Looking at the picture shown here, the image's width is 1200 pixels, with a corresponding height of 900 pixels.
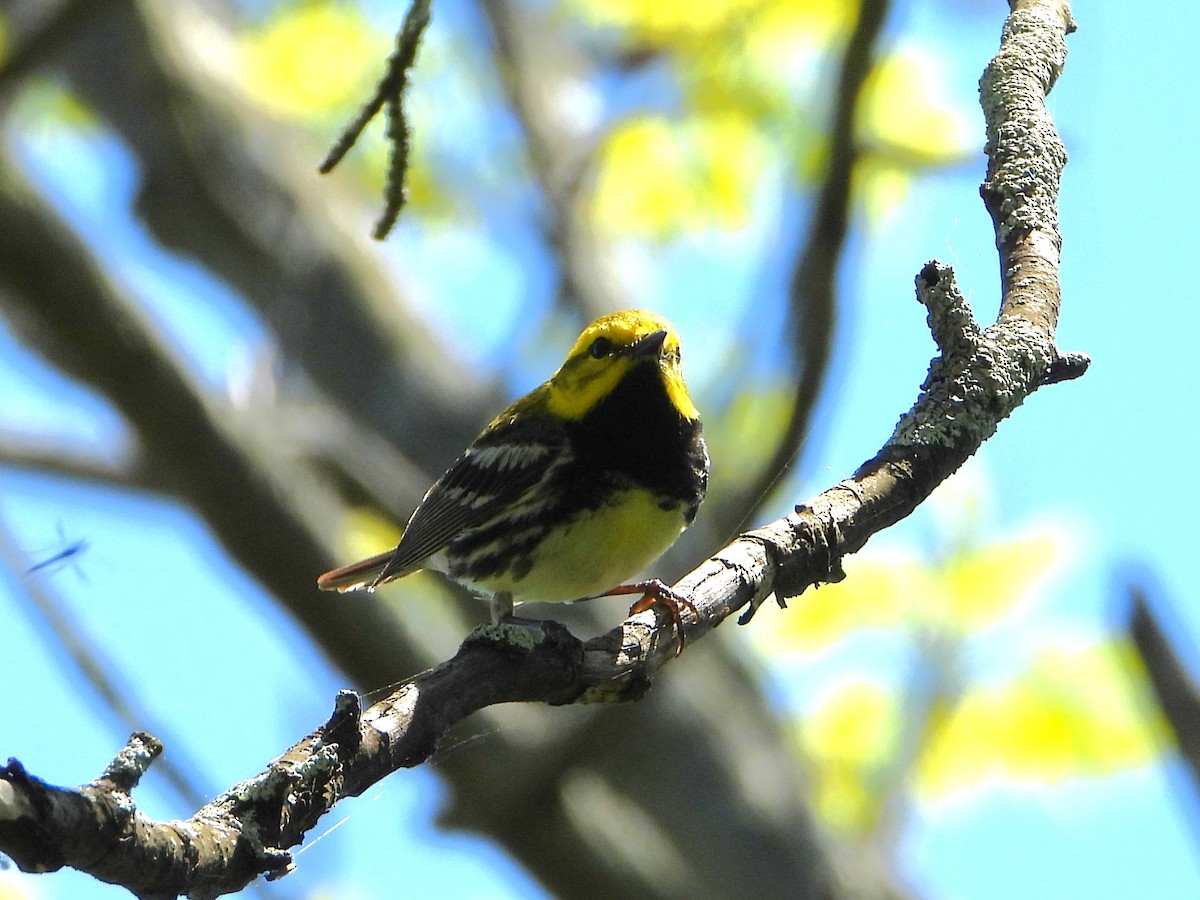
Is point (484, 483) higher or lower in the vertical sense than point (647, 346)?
lower

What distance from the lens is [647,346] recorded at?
330cm

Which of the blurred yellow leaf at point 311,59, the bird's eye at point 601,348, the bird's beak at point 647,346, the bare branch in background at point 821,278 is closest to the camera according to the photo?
the bird's beak at point 647,346

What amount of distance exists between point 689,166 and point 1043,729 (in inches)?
133

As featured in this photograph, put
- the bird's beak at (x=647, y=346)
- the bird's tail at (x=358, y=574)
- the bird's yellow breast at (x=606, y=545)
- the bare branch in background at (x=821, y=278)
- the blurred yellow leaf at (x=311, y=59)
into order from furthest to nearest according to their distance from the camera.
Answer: the blurred yellow leaf at (x=311, y=59) → the bird's tail at (x=358, y=574) → the bare branch in background at (x=821, y=278) → the bird's beak at (x=647, y=346) → the bird's yellow breast at (x=606, y=545)

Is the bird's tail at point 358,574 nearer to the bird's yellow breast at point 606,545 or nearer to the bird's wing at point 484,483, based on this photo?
the bird's wing at point 484,483

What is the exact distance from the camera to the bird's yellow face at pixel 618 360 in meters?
3.33

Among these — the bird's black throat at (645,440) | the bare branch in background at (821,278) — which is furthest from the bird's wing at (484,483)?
the bare branch in background at (821,278)

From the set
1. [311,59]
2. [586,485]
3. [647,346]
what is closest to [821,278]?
[647,346]

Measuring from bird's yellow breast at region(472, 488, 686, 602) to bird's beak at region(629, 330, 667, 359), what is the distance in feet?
1.38

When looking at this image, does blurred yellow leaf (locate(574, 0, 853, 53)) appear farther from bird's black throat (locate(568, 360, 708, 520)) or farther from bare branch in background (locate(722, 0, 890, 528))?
bird's black throat (locate(568, 360, 708, 520))

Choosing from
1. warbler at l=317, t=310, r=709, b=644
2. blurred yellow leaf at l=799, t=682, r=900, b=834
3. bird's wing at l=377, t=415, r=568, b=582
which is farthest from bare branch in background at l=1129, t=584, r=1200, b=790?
blurred yellow leaf at l=799, t=682, r=900, b=834

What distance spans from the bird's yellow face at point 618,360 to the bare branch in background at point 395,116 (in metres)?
1.07

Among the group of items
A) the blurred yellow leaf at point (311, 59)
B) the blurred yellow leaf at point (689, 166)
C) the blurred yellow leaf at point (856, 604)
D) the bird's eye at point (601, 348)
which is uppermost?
the blurred yellow leaf at point (311, 59)

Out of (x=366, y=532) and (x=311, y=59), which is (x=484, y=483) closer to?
(x=366, y=532)
